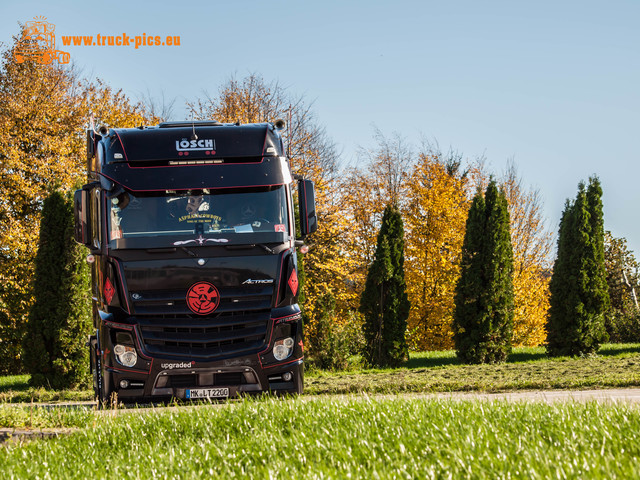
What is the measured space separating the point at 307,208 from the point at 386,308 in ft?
35.7

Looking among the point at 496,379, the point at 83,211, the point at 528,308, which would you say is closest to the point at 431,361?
the point at 496,379

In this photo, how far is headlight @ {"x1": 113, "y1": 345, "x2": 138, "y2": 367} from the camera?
8.29 meters

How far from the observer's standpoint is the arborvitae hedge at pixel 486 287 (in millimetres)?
18922

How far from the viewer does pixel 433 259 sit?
2875 centimetres

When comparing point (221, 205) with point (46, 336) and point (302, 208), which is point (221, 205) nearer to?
point (302, 208)

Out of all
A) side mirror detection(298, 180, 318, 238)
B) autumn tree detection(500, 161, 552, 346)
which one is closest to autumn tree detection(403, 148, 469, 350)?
autumn tree detection(500, 161, 552, 346)

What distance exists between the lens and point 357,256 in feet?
104

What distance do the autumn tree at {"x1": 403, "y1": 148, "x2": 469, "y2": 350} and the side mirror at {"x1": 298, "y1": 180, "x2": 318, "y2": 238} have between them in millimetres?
19732

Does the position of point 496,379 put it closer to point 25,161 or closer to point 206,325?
point 206,325

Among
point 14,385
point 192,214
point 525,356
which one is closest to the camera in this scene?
point 192,214

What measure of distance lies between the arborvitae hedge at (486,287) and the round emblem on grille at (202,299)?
11960mm

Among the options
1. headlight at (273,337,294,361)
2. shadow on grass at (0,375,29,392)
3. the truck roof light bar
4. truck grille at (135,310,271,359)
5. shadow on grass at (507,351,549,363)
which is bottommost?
shadow on grass at (507,351,549,363)

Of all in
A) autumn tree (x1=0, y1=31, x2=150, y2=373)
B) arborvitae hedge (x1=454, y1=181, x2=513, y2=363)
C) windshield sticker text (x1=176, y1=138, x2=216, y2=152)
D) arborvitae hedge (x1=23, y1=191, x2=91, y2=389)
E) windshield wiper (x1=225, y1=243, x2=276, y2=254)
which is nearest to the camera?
windshield wiper (x1=225, y1=243, x2=276, y2=254)

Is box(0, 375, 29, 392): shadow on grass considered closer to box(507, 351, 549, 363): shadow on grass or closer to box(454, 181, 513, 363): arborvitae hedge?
box(454, 181, 513, 363): arborvitae hedge
